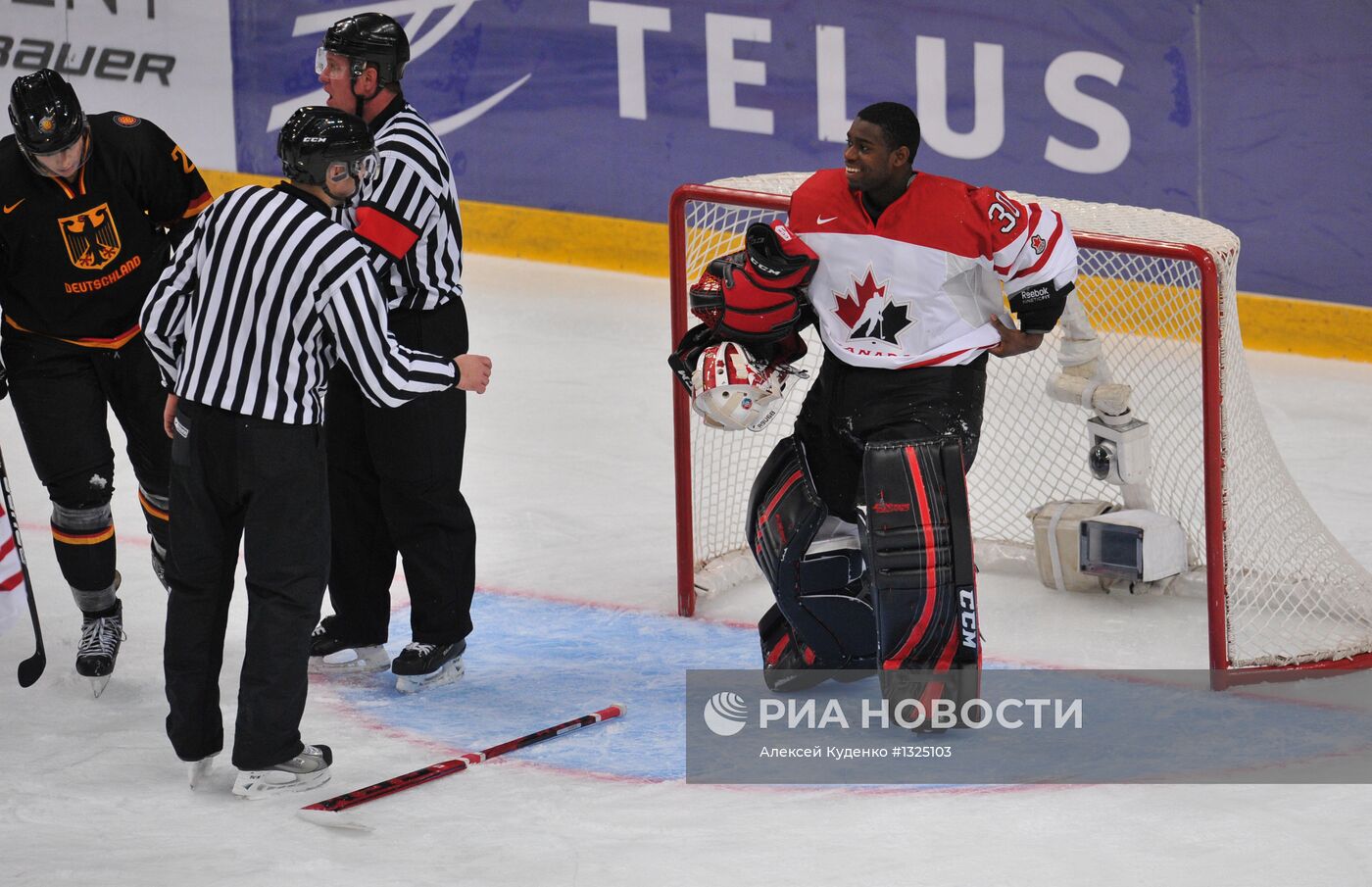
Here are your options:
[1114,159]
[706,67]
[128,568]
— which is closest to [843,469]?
[128,568]

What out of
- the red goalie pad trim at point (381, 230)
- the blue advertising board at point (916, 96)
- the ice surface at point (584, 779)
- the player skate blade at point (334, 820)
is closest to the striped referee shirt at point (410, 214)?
the red goalie pad trim at point (381, 230)

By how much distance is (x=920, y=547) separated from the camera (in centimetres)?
395

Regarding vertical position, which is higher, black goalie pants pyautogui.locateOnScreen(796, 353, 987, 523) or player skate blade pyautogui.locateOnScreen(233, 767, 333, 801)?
black goalie pants pyautogui.locateOnScreen(796, 353, 987, 523)

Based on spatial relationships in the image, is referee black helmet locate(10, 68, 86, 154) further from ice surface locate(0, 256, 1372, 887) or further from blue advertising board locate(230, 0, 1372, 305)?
blue advertising board locate(230, 0, 1372, 305)

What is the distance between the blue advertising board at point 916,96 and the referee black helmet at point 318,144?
409 cm

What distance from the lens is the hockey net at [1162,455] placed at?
4270mm

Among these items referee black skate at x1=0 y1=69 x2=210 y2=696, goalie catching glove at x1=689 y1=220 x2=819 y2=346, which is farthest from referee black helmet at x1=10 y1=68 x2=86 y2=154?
goalie catching glove at x1=689 y1=220 x2=819 y2=346

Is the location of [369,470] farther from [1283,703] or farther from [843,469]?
[1283,703]

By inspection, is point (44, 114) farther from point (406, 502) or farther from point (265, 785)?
point (265, 785)

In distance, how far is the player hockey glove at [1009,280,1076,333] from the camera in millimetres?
3965

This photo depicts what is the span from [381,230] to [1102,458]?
182 cm

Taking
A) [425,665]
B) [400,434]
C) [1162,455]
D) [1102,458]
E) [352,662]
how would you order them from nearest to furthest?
[400,434], [425,665], [352,662], [1102,458], [1162,455]

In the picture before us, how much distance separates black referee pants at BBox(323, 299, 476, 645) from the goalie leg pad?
26.6 inches

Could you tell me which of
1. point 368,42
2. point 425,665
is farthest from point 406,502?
point 368,42
